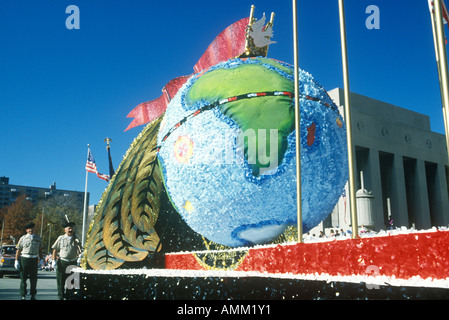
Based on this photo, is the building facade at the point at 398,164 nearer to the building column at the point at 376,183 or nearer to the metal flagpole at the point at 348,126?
the building column at the point at 376,183

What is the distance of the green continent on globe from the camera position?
15.8ft

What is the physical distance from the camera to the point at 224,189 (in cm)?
491

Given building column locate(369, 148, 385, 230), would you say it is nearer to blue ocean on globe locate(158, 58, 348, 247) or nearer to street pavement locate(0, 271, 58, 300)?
street pavement locate(0, 271, 58, 300)

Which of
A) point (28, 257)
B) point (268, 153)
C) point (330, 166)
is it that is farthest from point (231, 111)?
point (28, 257)

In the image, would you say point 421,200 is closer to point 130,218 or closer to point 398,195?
point 398,195

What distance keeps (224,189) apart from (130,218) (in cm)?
171

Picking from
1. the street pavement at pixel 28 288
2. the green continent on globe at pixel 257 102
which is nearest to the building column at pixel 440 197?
the street pavement at pixel 28 288

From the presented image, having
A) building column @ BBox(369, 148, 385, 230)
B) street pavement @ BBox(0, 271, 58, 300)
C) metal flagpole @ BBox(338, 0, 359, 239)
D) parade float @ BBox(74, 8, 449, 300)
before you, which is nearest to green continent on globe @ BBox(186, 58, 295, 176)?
parade float @ BBox(74, 8, 449, 300)

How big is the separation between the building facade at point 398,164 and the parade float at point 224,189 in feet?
72.9

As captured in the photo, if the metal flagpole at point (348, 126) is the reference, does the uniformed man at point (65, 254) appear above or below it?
below

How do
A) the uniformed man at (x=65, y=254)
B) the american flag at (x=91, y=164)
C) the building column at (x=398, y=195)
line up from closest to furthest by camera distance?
the uniformed man at (x=65, y=254), the american flag at (x=91, y=164), the building column at (x=398, y=195)

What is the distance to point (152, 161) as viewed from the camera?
5.94 meters

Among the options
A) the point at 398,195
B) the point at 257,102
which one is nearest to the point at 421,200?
the point at 398,195

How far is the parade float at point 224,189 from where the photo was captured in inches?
179
